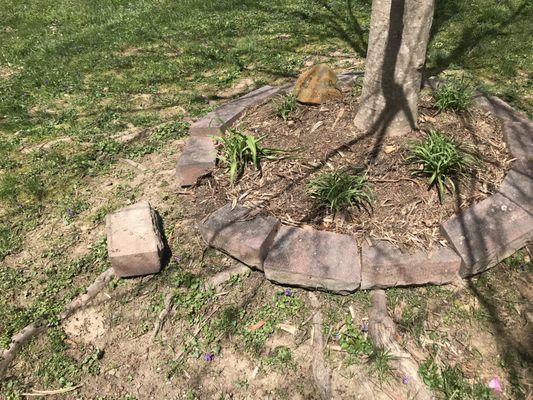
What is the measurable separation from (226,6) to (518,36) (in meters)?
4.94

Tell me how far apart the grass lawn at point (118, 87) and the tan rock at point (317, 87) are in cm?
134

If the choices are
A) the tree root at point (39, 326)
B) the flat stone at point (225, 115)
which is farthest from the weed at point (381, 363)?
the flat stone at point (225, 115)

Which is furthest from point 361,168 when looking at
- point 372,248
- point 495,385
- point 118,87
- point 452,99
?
point 118,87

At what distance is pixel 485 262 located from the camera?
8.60ft

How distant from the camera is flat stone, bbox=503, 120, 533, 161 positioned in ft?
10.2

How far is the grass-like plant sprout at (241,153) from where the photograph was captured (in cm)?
319

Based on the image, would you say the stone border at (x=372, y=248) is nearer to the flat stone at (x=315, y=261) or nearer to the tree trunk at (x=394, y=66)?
the flat stone at (x=315, y=261)

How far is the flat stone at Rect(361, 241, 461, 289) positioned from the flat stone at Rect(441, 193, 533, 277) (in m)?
0.09

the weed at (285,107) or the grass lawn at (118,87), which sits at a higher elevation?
the weed at (285,107)

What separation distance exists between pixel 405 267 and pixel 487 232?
60 cm

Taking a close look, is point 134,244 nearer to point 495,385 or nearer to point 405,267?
point 405,267

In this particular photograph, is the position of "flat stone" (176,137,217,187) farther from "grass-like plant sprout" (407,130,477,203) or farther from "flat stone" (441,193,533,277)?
"flat stone" (441,193,533,277)

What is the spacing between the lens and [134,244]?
278 centimetres

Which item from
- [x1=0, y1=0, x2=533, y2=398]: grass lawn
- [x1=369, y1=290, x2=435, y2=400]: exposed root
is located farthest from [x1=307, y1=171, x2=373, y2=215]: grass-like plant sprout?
[x1=0, y1=0, x2=533, y2=398]: grass lawn
